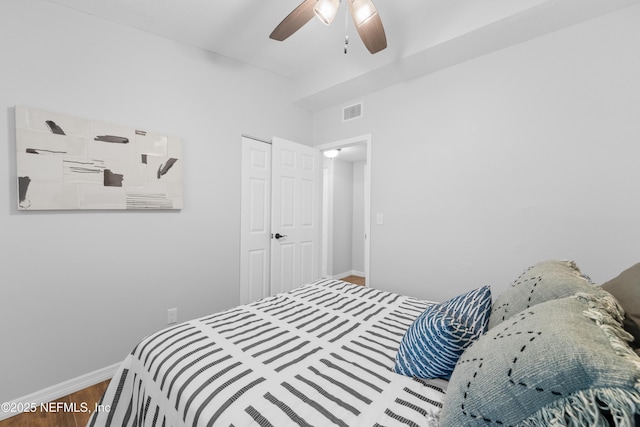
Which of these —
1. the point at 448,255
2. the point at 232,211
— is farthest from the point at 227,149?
the point at 448,255

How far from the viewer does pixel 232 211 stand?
8.97ft

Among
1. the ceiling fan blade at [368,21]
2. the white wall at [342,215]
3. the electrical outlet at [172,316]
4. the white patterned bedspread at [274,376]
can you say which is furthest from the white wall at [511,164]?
the white wall at [342,215]

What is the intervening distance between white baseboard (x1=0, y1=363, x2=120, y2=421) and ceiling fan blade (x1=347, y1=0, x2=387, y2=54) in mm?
3039

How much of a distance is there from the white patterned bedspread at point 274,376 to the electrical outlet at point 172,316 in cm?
107

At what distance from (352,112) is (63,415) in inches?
137

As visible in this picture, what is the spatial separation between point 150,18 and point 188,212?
5.10 ft

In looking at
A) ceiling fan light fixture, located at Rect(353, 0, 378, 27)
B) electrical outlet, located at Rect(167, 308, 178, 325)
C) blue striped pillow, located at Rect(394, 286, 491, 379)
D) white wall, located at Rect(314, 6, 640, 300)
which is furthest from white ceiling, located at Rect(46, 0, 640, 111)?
electrical outlet, located at Rect(167, 308, 178, 325)

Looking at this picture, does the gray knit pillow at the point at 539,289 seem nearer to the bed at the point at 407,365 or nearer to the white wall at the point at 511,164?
the bed at the point at 407,365

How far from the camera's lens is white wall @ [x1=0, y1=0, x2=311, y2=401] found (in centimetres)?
174

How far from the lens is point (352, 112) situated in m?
3.11

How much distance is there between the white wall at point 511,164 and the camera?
174cm

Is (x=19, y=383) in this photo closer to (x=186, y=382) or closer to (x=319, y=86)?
(x=186, y=382)

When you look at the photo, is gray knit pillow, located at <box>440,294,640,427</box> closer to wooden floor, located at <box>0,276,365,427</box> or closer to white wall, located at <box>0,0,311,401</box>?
wooden floor, located at <box>0,276,365,427</box>

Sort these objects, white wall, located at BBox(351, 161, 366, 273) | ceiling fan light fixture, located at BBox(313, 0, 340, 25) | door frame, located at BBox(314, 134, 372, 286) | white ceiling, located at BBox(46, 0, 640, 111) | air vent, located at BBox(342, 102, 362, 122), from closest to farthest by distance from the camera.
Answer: ceiling fan light fixture, located at BBox(313, 0, 340, 25), white ceiling, located at BBox(46, 0, 640, 111), door frame, located at BBox(314, 134, 372, 286), air vent, located at BBox(342, 102, 362, 122), white wall, located at BBox(351, 161, 366, 273)
